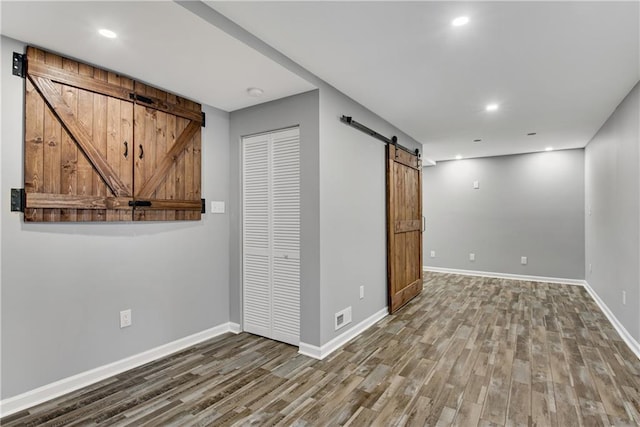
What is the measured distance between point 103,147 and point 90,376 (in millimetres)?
1722

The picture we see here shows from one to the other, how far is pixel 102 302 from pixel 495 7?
10.9ft

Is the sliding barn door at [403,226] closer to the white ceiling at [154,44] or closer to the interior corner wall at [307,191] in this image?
the interior corner wall at [307,191]

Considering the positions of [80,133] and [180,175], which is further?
[180,175]

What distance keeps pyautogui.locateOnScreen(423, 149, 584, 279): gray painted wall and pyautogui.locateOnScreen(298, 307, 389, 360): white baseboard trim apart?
12.6 feet

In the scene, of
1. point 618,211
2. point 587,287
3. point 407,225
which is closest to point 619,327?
point 618,211

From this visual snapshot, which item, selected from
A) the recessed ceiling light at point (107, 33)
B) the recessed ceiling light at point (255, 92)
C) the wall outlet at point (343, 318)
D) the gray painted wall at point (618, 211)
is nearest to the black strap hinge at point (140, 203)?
the recessed ceiling light at point (107, 33)

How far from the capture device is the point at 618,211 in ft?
11.3

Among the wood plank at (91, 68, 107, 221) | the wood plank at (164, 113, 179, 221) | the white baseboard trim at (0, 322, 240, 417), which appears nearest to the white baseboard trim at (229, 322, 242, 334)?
the white baseboard trim at (0, 322, 240, 417)

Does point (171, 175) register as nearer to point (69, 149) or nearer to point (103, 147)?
point (103, 147)

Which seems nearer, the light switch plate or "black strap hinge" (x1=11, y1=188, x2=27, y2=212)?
"black strap hinge" (x1=11, y1=188, x2=27, y2=212)

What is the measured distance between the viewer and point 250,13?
6.19 feet

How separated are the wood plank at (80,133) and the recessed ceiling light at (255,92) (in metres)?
1.30

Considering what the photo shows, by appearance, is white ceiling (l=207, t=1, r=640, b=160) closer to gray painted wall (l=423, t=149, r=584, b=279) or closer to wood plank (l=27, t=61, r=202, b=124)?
wood plank (l=27, t=61, r=202, b=124)

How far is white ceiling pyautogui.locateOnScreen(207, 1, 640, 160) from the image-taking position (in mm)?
1861
